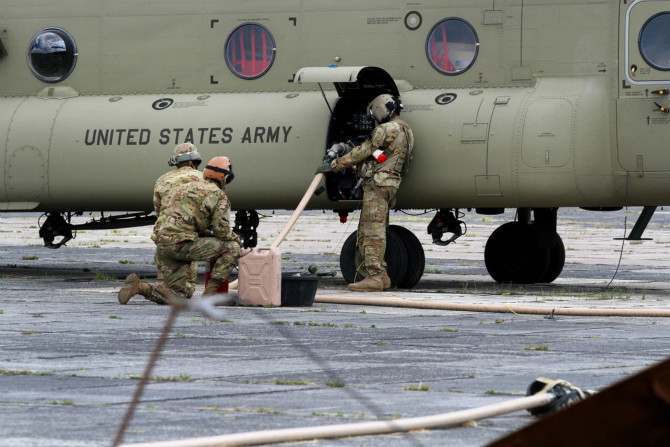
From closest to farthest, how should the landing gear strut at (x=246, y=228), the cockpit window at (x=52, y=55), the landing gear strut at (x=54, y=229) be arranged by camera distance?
the cockpit window at (x=52, y=55)
the landing gear strut at (x=246, y=228)
the landing gear strut at (x=54, y=229)

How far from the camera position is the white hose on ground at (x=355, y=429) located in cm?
493

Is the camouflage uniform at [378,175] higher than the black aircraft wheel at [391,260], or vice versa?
the camouflage uniform at [378,175]

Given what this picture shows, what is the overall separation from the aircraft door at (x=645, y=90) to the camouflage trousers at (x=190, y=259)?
16.2ft

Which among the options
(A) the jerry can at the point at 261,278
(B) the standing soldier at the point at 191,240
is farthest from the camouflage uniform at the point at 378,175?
(B) the standing soldier at the point at 191,240

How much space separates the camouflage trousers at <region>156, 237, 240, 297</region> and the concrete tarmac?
1.62 ft

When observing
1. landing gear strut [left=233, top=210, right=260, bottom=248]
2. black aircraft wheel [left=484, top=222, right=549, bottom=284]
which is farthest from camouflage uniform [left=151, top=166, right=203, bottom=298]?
A: black aircraft wheel [left=484, top=222, right=549, bottom=284]

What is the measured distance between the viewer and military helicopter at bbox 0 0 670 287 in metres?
14.5

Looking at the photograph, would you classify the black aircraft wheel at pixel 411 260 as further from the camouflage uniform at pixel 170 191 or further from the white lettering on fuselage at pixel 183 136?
the camouflage uniform at pixel 170 191

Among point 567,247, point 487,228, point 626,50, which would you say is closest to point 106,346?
point 626,50

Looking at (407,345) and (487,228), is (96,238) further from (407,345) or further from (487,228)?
(407,345)

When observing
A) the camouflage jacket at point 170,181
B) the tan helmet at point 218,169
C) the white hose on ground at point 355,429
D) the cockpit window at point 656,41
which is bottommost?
the white hose on ground at point 355,429

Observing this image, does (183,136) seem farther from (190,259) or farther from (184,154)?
(190,259)

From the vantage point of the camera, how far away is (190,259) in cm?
1291

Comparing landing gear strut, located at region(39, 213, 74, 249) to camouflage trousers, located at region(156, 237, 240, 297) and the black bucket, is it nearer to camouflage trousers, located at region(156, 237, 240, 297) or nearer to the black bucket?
camouflage trousers, located at region(156, 237, 240, 297)
